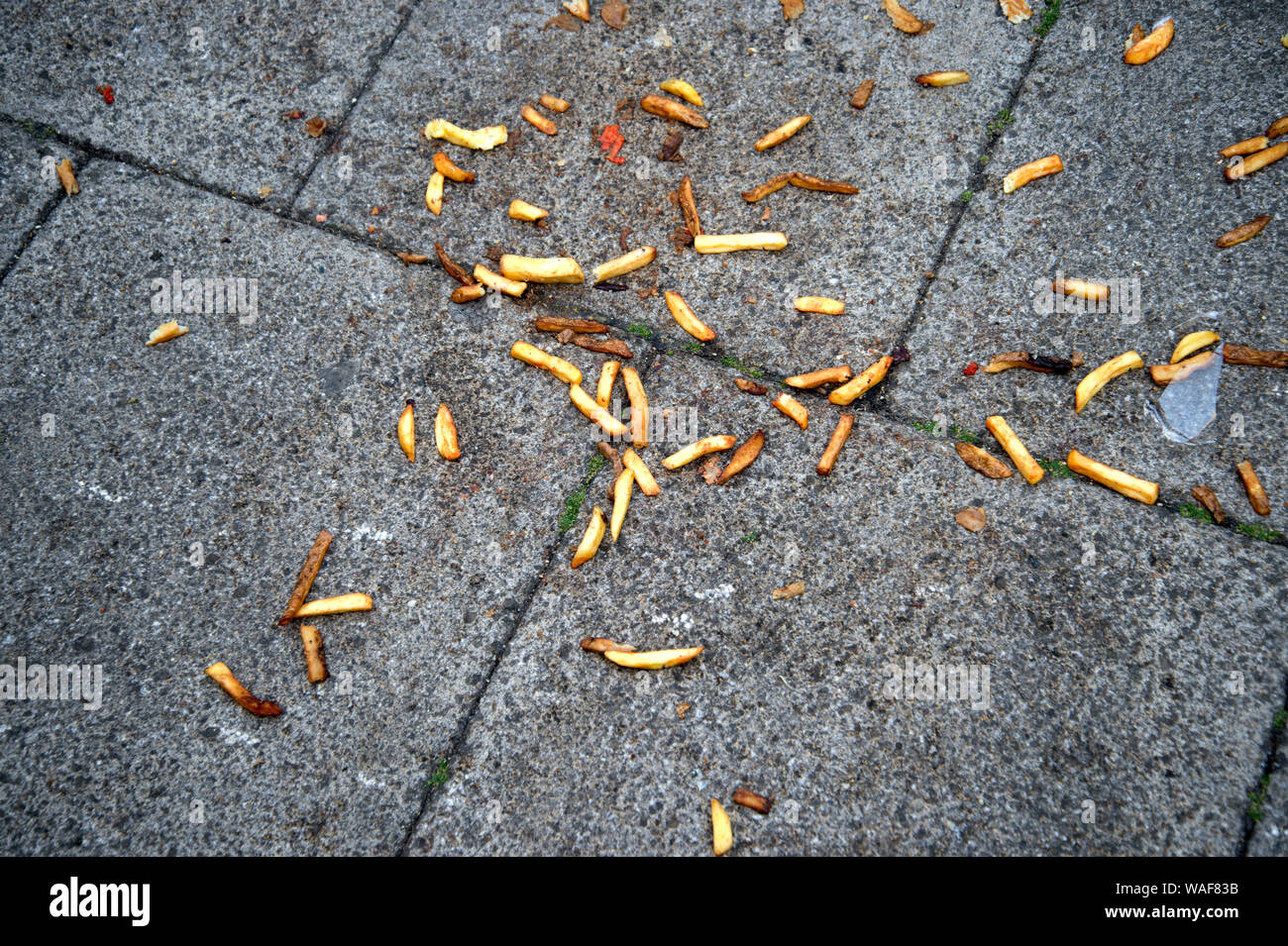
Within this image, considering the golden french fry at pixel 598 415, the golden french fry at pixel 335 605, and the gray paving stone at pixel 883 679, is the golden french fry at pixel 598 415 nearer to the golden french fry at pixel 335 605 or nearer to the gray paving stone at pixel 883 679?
the gray paving stone at pixel 883 679

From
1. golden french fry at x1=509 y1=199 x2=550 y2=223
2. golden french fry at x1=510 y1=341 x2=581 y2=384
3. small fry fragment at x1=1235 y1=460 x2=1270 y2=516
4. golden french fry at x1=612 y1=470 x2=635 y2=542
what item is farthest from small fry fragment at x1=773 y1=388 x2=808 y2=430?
small fry fragment at x1=1235 y1=460 x2=1270 y2=516

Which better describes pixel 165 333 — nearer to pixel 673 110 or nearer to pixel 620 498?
pixel 620 498

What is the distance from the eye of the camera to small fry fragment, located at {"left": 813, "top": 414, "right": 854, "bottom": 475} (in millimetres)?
3098

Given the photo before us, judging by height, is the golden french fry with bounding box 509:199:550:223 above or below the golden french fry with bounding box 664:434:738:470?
above

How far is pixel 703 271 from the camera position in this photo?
3516 mm

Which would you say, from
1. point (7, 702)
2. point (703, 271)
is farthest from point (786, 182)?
point (7, 702)

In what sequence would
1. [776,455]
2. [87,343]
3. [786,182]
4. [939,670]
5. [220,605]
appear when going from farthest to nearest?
[786,182]
[87,343]
[776,455]
[220,605]
[939,670]

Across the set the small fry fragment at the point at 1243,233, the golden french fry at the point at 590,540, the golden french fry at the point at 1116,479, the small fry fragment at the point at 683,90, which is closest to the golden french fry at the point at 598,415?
the golden french fry at the point at 590,540

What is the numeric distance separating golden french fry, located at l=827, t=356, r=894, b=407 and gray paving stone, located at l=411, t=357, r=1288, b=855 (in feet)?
0.71

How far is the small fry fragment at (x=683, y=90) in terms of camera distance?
3820 millimetres

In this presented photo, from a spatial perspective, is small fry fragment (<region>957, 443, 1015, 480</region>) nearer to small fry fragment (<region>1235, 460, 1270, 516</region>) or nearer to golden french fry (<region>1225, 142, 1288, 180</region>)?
small fry fragment (<region>1235, 460, 1270, 516</region>)

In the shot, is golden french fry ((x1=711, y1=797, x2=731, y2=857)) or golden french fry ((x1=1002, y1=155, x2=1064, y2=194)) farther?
golden french fry ((x1=1002, y1=155, x2=1064, y2=194))
